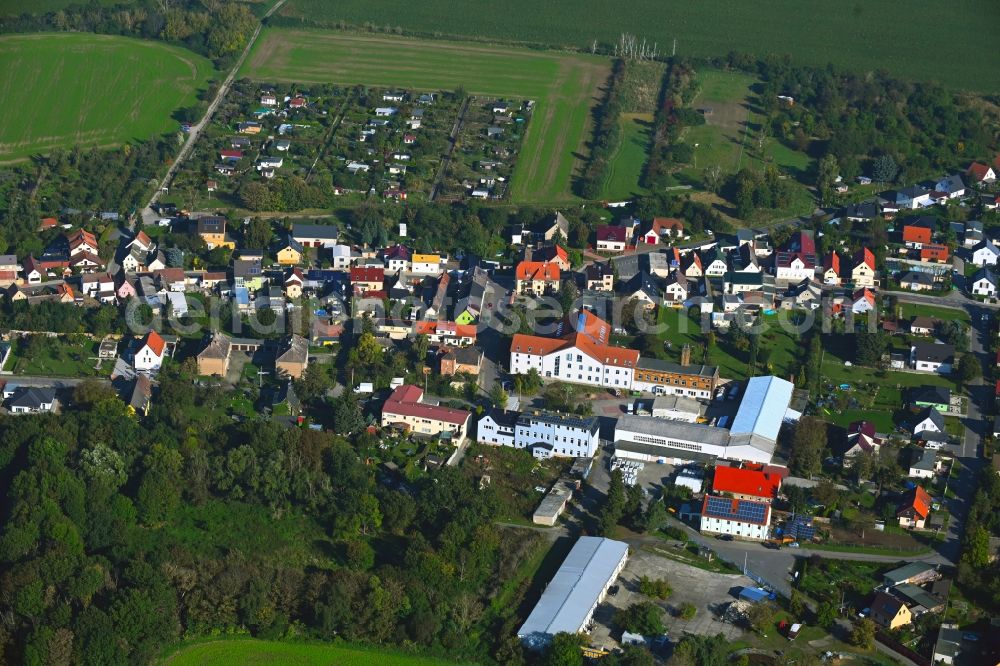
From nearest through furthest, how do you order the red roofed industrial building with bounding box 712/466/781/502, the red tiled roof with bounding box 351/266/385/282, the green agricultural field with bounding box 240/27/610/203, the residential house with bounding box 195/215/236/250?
the red roofed industrial building with bounding box 712/466/781/502
the red tiled roof with bounding box 351/266/385/282
the residential house with bounding box 195/215/236/250
the green agricultural field with bounding box 240/27/610/203

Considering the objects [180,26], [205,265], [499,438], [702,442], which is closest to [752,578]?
[702,442]

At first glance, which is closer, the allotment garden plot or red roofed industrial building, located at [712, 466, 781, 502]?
red roofed industrial building, located at [712, 466, 781, 502]

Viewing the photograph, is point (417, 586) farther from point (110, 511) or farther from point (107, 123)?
point (107, 123)

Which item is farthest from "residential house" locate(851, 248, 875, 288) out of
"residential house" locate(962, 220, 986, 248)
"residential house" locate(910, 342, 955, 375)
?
"residential house" locate(910, 342, 955, 375)

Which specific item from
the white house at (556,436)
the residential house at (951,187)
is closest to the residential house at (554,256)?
the white house at (556,436)

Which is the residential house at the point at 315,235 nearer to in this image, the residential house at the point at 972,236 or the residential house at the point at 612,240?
the residential house at the point at 612,240

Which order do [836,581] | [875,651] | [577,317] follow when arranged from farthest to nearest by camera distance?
[577,317] → [836,581] → [875,651]

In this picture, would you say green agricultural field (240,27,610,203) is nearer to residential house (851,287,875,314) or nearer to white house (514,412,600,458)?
residential house (851,287,875,314)

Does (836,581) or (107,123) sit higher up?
(836,581)
